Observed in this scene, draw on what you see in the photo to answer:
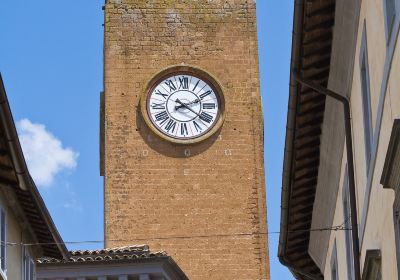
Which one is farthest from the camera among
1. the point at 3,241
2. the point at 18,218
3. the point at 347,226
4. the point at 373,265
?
the point at 18,218

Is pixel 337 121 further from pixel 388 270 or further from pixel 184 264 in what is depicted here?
pixel 184 264

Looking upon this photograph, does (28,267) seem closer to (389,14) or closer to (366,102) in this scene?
(366,102)

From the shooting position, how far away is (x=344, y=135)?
22031 mm

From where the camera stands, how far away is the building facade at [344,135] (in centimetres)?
1664

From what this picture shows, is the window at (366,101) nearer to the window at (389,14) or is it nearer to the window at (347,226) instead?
the window at (389,14)

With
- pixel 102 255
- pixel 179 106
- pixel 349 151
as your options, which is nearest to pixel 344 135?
pixel 349 151

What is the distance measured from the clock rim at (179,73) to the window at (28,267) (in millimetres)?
21740

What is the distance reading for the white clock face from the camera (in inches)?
2041

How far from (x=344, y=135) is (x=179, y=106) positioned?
29890mm

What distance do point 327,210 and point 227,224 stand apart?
2545 cm

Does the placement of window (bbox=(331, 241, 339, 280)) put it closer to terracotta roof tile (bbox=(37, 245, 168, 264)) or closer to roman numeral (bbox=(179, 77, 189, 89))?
terracotta roof tile (bbox=(37, 245, 168, 264))

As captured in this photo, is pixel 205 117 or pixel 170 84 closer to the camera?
pixel 170 84

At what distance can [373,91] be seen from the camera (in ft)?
59.2

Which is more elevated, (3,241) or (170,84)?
(170,84)
